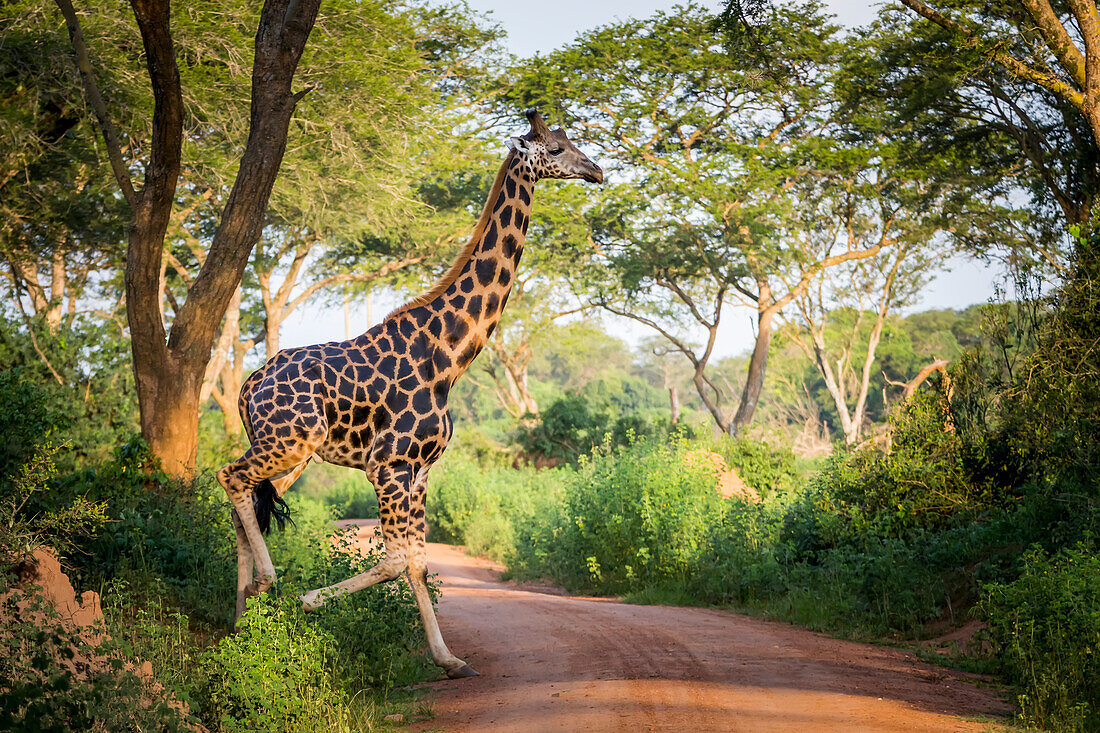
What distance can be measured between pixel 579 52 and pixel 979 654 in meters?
19.5

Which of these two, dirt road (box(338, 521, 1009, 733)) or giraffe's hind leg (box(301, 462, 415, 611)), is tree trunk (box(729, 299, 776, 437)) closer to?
dirt road (box(338, 521, 1009, 733))

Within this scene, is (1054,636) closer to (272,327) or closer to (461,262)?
(461,262)

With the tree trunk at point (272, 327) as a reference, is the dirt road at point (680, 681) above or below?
below

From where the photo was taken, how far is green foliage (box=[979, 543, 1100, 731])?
5.21 m

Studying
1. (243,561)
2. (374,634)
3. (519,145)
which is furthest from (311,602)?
(519,145)

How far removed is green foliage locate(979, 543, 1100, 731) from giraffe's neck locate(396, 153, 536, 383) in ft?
13.5

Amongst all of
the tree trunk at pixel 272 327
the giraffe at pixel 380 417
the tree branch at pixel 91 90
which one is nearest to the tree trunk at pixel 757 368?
the tree trunk at pixel 272 327

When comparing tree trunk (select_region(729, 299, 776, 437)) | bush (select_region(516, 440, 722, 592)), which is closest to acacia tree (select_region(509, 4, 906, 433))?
tree trunk (select_region(729, 299, 776, 437))

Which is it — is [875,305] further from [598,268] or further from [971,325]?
[971,325]

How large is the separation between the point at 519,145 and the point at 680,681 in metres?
4.07

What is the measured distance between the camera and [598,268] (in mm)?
27000

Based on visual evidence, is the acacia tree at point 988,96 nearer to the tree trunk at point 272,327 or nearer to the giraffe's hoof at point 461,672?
the giraffe's hoof at point 461,672

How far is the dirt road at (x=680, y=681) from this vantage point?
5074mm

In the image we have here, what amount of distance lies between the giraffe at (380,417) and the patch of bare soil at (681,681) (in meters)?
0.81
